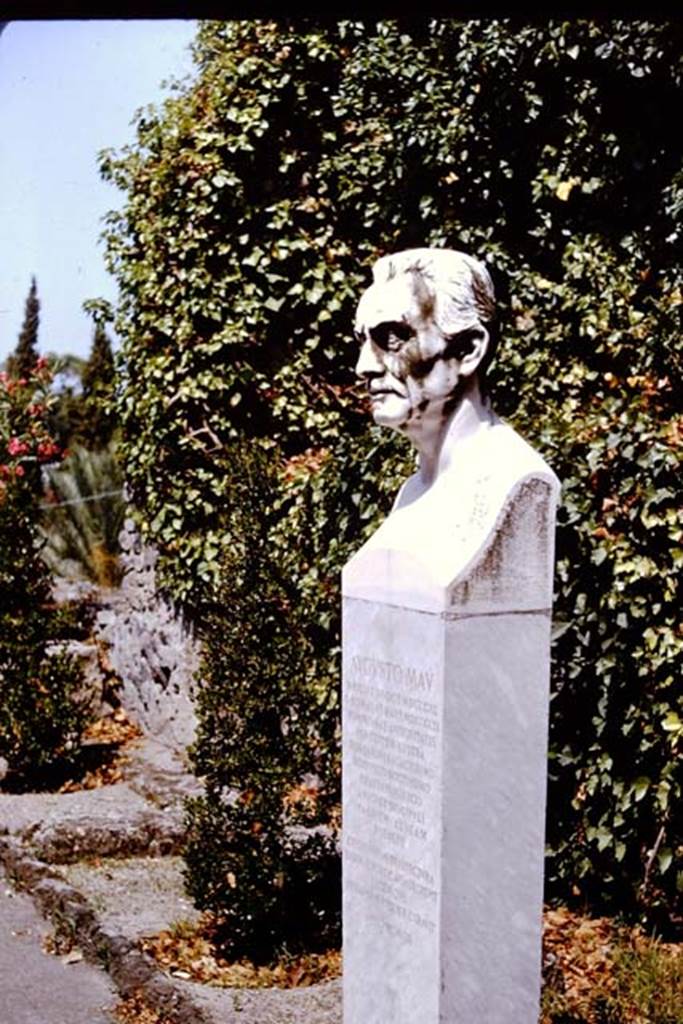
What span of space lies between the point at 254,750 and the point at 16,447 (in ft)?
13.3

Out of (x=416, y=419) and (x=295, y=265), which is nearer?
(x=416, y=419)

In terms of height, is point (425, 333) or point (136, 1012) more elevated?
point (425, 333)

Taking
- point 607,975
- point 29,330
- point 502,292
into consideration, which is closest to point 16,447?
point 502,292

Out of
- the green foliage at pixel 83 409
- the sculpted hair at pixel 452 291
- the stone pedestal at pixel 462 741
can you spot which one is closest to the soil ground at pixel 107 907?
the stone pedestal at pixel 462 741

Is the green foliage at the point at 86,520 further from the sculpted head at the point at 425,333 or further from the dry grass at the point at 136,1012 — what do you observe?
the sculpted head at the point at 425,333

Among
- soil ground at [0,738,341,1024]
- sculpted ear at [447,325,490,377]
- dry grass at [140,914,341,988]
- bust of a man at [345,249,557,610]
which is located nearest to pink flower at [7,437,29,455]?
soil ground at [0,738,341,1024]

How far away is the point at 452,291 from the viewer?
374cm

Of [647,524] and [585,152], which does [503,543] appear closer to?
[647,524]

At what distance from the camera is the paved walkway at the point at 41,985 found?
5.30 metres

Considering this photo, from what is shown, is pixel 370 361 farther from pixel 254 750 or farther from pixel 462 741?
pixel 254 750

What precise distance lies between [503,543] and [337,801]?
3041 mm

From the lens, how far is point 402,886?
384 centimetres

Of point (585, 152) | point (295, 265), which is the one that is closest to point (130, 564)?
point (295, 265)

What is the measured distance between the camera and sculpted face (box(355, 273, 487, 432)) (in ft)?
12.4
